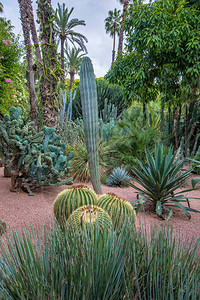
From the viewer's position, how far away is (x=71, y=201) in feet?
9.04

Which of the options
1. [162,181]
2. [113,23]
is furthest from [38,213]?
[113,23]

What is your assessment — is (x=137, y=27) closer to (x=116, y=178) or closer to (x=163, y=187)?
(x=116, y=178)

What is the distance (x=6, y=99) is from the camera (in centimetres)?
727

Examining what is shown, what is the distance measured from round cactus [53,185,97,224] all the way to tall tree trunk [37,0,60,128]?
277 cm

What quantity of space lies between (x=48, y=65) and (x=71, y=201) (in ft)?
11.6

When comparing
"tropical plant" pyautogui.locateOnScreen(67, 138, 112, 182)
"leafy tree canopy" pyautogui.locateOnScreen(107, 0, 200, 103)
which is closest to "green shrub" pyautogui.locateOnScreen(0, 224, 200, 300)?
"tropical plant" pyautogui.locateOnScreen(67, 138, 112, 182)

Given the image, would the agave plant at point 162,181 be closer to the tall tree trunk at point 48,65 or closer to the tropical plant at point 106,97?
the tall tree trunk at point 48,65

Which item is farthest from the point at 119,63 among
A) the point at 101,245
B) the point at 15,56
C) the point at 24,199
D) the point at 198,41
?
the point at 101,245

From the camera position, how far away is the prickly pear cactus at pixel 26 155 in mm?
3838

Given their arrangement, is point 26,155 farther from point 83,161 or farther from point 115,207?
point 83,161

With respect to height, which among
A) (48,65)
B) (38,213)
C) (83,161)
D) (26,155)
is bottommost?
(38,213)

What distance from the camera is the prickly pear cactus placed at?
3.84 metres

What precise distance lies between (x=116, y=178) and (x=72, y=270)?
4.51 m

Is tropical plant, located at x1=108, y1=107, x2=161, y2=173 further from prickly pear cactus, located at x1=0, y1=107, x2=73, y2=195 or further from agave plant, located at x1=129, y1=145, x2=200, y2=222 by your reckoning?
prickly pear cactus, located at x1=0, y1=107, x2=73, y2=195
